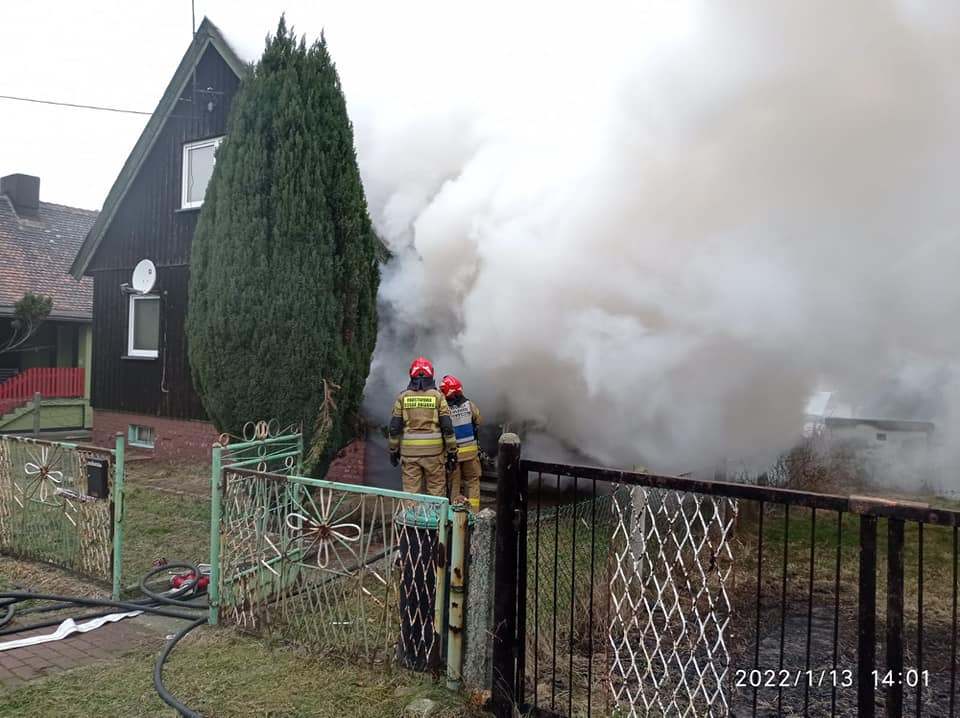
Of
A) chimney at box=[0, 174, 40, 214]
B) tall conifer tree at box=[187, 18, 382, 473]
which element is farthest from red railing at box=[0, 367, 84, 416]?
tall conifer tree at box=[187, 18, 382, 473]

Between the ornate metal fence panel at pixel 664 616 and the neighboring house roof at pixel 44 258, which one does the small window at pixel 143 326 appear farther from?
the ornate metal fence panel at pixel 664 616

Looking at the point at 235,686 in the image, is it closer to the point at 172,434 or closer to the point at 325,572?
the point at 325,572

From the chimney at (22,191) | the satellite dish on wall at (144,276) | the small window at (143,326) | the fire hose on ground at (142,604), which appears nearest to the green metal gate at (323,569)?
the fire hose on ground at (142,604)

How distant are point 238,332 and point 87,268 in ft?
27.0

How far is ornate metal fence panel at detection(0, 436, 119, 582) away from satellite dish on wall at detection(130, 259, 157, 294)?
654cm

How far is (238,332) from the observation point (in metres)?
7.29

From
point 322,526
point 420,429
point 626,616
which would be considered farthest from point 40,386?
point 626,616

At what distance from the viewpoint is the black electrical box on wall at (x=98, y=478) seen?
Result: 5621 mm

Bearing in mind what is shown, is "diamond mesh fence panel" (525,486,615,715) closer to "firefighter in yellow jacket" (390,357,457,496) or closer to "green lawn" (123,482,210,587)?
"firefighter in yellow jacket" (390,357,457,496)

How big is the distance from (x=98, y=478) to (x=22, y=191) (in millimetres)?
19209

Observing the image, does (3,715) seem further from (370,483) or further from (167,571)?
(370,483)

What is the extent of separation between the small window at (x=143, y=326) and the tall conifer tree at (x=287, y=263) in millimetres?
5904

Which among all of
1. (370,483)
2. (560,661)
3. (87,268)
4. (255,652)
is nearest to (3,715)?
(255,652)

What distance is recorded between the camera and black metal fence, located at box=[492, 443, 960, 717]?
270 centimetres
